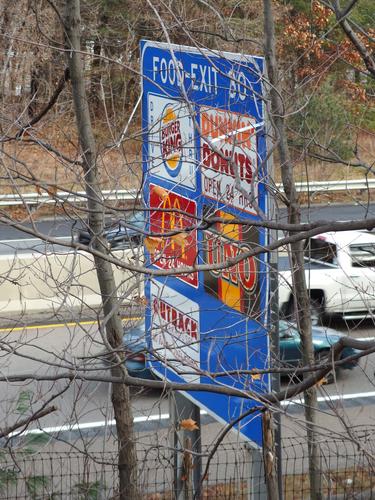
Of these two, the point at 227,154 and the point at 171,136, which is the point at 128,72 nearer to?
the point at 171,136

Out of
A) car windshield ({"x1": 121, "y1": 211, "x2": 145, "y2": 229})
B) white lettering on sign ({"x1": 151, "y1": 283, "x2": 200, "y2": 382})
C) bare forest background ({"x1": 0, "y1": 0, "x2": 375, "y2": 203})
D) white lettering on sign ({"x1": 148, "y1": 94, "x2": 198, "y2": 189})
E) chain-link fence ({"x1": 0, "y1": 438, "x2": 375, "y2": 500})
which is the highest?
bare forest background ({"x1": 0, "y1": 0, "x2": 375, "y2": 203})

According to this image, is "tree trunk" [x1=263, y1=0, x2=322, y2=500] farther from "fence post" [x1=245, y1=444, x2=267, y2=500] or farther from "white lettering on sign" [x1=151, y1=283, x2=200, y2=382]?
"white lettering on sign" [x1=151, y1=283, x2=200, y2=382]

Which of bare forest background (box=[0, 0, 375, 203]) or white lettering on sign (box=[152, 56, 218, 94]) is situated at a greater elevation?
bare forest background (box=[0, 0, 375, 203])

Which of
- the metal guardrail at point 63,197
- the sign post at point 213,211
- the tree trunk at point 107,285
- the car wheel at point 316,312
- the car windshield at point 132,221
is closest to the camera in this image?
the metal guardrail at point 63,197

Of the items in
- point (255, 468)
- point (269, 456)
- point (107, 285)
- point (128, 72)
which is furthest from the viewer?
point (128, 72)

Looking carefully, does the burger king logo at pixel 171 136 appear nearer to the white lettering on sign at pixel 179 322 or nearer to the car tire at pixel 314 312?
the white lettering on sign at pixel 179 322

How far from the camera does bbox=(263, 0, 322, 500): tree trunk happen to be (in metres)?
6.61

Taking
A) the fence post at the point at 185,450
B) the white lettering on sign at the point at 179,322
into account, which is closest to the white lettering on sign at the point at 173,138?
the white lettering on sign at the point at 179,322

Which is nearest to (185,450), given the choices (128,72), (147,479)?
(147,479)

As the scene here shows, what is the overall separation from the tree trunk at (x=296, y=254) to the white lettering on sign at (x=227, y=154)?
300 mm

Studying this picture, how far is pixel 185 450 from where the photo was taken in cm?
584

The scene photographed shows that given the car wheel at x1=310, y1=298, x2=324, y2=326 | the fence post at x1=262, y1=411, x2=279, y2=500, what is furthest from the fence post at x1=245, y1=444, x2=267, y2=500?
the car wheel at x1=310, y1=298, x2=324, y2=326

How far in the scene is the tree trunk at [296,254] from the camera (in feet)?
21.7

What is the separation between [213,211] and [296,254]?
1.08 metres
